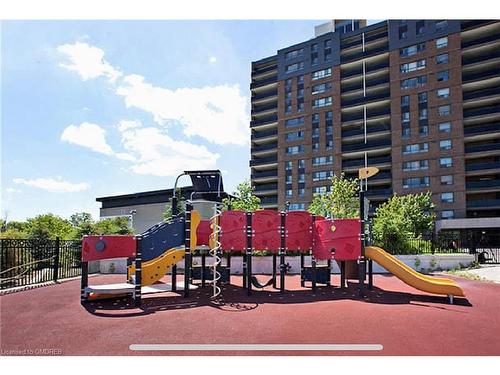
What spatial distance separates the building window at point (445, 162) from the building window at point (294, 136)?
74.0 ft

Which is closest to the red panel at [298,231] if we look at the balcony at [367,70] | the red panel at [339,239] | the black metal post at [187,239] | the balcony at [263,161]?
the red panel at [339,239]

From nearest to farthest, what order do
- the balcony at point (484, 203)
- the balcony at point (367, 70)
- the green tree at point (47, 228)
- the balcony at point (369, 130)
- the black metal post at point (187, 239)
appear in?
the black metal post at point (187, 239), the green tree at point (47, 228), the balcony at point (484, 203), the balcony at point (369, 130), the balcony at point (367, 70)

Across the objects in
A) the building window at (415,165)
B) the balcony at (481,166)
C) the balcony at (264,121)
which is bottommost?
the balcony at (481,166)

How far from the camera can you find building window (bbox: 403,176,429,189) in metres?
52.1

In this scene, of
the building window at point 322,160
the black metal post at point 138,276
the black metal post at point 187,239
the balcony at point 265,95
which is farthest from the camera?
the balcony at point 265,95

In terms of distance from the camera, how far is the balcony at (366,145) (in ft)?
185

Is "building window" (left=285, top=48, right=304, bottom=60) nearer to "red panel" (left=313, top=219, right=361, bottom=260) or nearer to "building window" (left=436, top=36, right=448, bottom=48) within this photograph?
"building window" (left=436, top=36, right=448, bottom=48)

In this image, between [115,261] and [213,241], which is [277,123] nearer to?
[115,261]

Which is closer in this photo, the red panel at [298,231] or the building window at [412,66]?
the red panel at [298,231]

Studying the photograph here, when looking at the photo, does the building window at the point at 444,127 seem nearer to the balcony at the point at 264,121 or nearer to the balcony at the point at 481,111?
the balcony at the point at 481,111

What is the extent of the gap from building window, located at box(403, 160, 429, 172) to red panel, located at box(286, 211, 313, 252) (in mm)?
44260

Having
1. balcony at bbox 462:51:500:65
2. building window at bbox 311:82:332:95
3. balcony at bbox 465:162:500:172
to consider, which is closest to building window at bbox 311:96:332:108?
building window at bbox 311:82:332:95

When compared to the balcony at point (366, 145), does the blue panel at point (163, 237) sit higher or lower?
lower

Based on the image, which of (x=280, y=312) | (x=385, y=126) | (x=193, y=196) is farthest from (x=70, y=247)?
(x=385, y=126)
